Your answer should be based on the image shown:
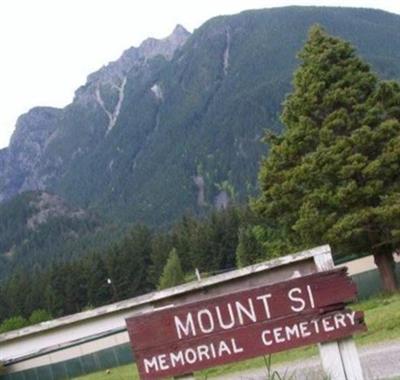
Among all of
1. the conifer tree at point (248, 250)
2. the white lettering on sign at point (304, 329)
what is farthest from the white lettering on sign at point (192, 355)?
the conifer tree at point (248, 250)

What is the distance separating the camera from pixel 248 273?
17.9 ft

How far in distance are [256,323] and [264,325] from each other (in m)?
0.05

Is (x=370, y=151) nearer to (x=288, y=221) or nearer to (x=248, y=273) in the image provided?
(x=288, y=221)

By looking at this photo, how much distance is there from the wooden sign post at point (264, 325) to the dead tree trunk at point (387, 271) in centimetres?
1906

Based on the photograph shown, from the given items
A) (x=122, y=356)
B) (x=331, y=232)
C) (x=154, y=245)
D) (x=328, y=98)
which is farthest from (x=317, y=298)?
(x=154, y=245)

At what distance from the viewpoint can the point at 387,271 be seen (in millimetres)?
23703

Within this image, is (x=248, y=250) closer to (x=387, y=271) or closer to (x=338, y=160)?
(x=387, y=271)

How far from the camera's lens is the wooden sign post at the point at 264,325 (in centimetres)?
491

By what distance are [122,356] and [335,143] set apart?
557 inches

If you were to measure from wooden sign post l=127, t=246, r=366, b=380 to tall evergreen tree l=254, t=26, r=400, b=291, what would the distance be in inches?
696

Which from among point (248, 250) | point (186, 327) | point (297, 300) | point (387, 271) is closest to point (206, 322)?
point (186, 327)

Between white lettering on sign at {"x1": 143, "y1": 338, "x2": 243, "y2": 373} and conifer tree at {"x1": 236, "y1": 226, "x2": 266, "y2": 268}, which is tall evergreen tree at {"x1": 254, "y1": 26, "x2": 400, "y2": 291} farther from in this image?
→ conifer tree at {"x1": 236, "y1": 226, "x2": 266, "y2": 268}

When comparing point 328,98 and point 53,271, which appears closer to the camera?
point 328,98

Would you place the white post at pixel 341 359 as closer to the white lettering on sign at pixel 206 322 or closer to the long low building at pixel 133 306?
the long low building at pixel 133 306
